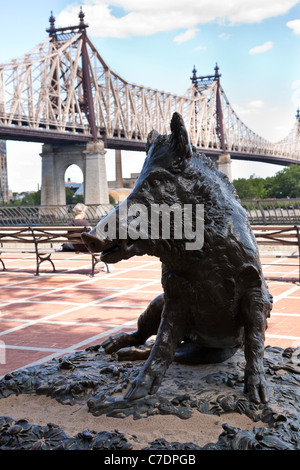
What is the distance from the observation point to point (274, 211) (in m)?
13.5

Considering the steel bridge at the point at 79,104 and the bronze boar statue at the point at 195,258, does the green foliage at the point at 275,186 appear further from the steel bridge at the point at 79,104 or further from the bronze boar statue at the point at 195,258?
the bronze boar statue at the point at 195,258

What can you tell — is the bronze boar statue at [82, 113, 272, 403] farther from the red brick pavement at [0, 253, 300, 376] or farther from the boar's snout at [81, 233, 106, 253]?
the red brick pavement at [0, 253, 300, 376]

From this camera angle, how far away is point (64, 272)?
9727 mm

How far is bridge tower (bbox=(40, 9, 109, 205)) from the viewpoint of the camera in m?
34.5

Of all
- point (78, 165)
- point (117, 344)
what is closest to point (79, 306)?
point (117, 344)

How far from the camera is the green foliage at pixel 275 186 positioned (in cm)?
5466

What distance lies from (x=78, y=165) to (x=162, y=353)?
35.1 m

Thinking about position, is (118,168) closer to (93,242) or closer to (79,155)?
(79,155)

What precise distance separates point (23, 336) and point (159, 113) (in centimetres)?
4716

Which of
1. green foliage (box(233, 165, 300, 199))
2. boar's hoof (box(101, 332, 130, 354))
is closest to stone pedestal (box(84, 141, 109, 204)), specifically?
green foliage (box(233, 165, 300, 199))

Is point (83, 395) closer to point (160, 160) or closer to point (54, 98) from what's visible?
point (160, 160)

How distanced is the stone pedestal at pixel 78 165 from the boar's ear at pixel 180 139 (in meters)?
32.3

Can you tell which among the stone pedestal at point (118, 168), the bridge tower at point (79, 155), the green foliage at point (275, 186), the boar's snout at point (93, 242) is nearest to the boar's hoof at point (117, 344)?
the boar's snout at point (93, 242)

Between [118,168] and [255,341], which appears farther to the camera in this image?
[118,168]
